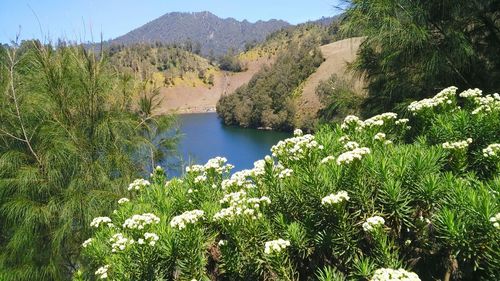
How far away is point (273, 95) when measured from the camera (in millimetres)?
89250

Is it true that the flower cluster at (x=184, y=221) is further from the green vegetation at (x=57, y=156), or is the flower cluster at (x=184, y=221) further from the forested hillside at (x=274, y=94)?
the forested hillside at (x=274, y=94)

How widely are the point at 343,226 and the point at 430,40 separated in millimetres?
6123

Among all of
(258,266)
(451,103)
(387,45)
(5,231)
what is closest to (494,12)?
(387,45)

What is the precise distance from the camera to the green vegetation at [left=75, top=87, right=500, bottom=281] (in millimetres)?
2268

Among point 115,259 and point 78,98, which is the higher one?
point 78,98

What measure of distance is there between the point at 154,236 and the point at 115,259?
55 cm

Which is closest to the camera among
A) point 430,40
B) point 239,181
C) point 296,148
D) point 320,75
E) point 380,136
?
point 296,148

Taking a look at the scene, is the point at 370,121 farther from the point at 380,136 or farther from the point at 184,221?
the point at 184,221

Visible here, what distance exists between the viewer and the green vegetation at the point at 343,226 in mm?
2268

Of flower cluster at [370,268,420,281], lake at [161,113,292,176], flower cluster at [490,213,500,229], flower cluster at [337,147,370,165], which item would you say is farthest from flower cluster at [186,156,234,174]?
lake at [161,113,292,176]

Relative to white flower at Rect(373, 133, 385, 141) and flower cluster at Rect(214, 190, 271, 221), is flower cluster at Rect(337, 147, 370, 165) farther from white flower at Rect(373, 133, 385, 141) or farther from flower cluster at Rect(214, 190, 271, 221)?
white flower at Rect(373, 133, 385, 141)

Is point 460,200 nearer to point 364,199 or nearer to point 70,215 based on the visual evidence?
point 364,199

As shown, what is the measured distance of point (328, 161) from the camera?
2926 mm

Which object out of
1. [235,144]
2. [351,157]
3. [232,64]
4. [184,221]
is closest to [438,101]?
[351,157]
